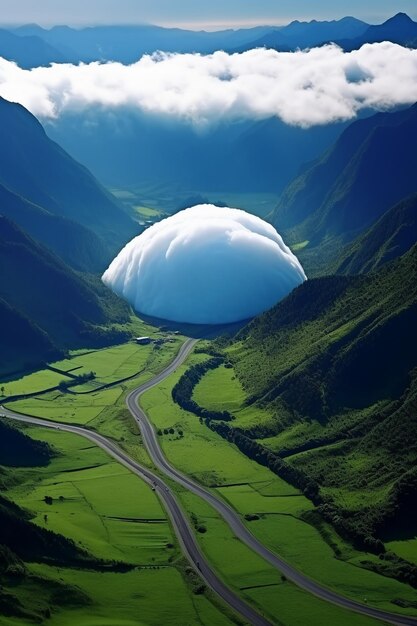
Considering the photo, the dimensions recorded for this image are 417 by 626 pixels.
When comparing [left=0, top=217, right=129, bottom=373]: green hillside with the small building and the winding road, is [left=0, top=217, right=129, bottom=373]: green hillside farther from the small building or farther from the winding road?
the winding road

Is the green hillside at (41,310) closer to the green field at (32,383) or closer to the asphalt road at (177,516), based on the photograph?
the green field at (32,383)

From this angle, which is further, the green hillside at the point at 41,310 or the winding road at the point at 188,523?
the green hillside at the point at 41,310

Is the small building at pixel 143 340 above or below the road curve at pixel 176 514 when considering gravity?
below

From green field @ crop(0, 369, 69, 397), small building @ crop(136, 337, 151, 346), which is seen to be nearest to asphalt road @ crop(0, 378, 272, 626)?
green field @ crop(0, 369, 69, 397)

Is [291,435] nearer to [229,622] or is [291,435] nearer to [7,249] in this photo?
[229,622]

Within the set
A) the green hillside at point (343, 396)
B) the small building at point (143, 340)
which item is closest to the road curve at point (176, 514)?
the green hillside at point (343, 396)

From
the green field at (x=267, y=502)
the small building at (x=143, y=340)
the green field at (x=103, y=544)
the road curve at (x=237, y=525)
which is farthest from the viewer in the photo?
the small building at (x=143, y=340)

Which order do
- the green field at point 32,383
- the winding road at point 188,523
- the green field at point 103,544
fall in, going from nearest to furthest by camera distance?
the green field at point 103,544 → the winding road at point 188,523 → the green field at point 32,383

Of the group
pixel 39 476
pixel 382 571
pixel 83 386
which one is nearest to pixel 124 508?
pixel 39 476
